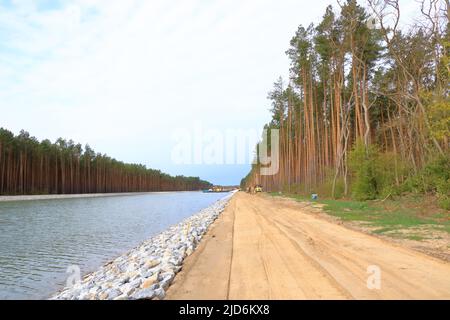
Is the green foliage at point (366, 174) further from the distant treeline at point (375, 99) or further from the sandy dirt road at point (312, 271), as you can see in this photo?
the sandy dirt road at point (312, 271)

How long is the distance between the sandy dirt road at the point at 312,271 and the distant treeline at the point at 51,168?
62.2 meters

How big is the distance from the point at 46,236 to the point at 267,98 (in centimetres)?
4833

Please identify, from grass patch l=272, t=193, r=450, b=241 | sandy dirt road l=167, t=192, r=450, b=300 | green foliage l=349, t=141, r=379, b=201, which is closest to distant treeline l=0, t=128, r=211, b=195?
green foliage l=349, t=141, r=379, b=201

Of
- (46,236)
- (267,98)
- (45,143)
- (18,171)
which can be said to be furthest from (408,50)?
(45,143)

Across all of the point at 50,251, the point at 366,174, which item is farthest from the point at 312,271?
the point at 366,174

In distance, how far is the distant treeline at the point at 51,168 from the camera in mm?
63938

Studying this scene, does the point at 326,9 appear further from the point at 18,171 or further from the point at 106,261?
the point at 18,171

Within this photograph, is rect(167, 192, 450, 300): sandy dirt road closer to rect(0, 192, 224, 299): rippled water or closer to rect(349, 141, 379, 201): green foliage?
rect(0, 192, 224, 299): rippled water

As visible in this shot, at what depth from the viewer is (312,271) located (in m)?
6.44

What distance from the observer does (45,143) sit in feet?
257

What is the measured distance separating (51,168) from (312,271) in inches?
3234

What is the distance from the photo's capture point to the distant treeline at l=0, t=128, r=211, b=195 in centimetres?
6394

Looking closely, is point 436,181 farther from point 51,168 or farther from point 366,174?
point 51,168

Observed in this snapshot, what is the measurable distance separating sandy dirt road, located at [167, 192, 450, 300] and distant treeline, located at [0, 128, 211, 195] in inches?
2449
